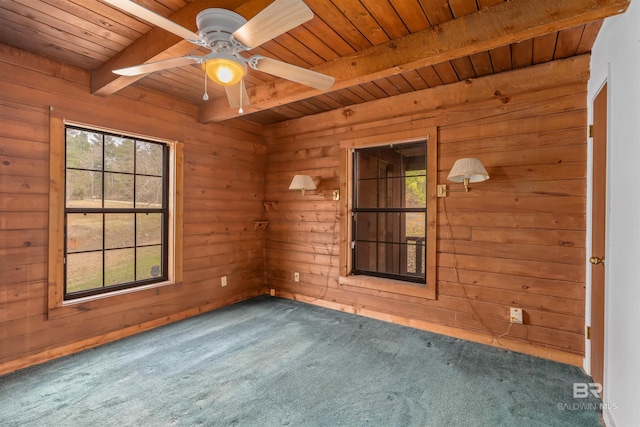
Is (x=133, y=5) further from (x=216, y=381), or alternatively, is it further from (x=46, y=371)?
(x=46, y=371)

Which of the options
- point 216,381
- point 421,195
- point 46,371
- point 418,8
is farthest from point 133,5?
point 421,195

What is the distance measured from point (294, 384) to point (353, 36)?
99.5 inches

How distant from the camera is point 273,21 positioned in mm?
1329

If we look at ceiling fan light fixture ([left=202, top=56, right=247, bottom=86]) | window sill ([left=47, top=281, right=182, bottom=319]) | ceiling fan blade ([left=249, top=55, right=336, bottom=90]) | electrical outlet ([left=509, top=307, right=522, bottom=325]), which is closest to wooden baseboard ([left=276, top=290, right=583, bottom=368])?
electrical outlet ([left=509, top=307, right=522, bottom=325])

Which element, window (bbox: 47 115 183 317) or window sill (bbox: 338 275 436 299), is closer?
window (bbox: 47 115 183 317)

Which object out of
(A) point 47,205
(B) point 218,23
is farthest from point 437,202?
(A) point 47,205

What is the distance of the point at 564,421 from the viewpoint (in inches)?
70.7

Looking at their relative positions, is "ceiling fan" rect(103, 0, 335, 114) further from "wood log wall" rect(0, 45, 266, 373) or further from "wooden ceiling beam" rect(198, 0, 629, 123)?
"wood log wall" rect(0, 45, 266, 373)

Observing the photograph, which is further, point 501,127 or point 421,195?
point 421,195

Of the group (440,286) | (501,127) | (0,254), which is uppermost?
(501,127)

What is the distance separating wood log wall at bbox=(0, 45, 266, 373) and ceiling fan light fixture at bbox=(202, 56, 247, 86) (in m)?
1.91

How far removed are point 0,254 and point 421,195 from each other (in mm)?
3734

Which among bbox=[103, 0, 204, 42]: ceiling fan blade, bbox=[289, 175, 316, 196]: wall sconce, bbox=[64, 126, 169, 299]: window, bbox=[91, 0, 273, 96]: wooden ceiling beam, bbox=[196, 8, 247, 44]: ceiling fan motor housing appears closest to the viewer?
bbox=[103, 0, 204, 42]: ceiling fan blade

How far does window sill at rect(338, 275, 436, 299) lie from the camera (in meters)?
3.10
